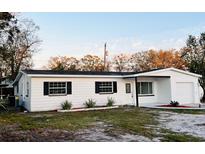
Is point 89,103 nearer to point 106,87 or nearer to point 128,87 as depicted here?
point 106,87

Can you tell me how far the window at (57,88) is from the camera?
16058 millimetres

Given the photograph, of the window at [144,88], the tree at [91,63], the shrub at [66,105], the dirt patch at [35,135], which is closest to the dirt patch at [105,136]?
the dirt patch at [35,135]

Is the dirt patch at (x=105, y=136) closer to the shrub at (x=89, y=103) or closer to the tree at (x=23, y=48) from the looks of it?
the shrub at (x=89, y=103)

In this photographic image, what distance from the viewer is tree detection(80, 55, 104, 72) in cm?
3761

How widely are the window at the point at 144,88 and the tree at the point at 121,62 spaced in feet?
60.3

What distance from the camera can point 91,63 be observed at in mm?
38062

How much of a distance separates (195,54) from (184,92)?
954cm

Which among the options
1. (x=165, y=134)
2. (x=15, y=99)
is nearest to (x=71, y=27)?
(x=15, y=99)

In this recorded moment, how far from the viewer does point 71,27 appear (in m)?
19.7

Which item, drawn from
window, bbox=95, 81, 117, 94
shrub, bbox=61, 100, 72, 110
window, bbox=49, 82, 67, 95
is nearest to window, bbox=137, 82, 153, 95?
window, bbox=95, 81, 117, 94

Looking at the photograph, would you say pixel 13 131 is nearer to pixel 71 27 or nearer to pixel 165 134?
pixel 165 134

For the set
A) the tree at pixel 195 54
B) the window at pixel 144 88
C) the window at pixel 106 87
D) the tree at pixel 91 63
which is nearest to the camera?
the window at pixel 106 87

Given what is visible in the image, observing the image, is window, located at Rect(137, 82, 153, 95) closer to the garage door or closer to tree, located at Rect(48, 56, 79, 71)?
the garage door

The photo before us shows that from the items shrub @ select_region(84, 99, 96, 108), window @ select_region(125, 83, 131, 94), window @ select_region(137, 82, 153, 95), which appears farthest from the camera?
window @ select_region(137, 82, 153, 95)
